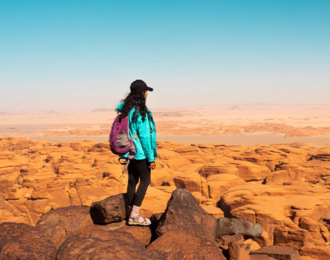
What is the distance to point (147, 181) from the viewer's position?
12.6ft

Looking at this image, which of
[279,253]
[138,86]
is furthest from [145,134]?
[279,253]

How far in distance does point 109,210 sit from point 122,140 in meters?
1.01

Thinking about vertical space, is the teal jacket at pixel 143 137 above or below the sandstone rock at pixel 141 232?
above

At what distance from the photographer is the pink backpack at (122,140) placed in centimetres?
359

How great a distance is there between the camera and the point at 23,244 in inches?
113

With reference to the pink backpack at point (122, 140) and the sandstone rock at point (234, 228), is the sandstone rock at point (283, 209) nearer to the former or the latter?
the sandstone rock at point (234, 228)

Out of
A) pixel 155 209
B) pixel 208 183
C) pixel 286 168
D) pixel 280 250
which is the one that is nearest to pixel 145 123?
pixel 280 250

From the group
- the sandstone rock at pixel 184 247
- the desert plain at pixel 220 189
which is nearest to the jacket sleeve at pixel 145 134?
the sandstone rock at pixel 184 247

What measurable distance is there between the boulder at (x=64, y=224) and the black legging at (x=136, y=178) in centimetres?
65

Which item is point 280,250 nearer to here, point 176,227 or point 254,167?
point 176,227

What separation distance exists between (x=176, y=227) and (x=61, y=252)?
163cm

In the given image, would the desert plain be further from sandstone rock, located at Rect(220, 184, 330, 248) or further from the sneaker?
the sneaker

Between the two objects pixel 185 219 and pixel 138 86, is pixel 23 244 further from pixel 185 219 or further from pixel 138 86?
pixel 138 86

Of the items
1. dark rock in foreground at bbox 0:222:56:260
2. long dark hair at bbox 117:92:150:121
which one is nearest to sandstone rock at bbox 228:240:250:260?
long dark hair at bbox 117:92:150:121
